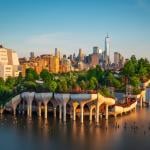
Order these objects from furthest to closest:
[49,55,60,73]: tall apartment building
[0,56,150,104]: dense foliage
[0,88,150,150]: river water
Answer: [49,55,60,73]: tall apartment building
[0,56,150,104]: dense foliage
[0,88,150,150]: river water

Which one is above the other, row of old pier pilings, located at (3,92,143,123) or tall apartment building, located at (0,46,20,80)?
tall apartment building, located at (0,46,20,80)

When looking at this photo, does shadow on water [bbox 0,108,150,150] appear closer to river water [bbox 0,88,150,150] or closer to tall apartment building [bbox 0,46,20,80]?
river water [bbox 0,88,150,150]

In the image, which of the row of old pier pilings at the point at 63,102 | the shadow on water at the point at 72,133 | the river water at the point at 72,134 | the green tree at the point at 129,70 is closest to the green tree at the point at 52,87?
the row of old pier pilings at the point at 63,102

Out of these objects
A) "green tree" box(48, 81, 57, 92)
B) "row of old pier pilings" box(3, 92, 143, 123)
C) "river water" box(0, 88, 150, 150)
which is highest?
"green tree" box(48, 81, 57, 92)

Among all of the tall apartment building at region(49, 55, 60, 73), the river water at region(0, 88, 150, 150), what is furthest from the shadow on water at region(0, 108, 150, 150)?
the tall apartment building at region(49, 55, 60, 73)

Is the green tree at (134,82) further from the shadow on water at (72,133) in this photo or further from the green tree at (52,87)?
the shadow on water at (72,133)

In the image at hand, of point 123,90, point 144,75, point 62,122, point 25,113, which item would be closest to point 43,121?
point 62,122

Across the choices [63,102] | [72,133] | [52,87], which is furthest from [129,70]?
[72,133]
